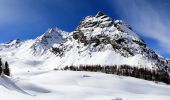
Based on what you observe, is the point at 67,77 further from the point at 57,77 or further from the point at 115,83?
the point at 115,83

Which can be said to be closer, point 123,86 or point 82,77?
point 123,86

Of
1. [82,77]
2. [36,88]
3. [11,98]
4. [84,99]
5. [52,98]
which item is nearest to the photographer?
[11,98]

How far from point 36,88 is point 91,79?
51.0 metres

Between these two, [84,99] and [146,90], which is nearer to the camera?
[84,99]

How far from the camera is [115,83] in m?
124

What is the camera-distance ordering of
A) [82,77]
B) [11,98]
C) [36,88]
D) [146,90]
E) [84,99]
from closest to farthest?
[11,98] < [84,99] < [36,88] < [146,90] < [82,77]

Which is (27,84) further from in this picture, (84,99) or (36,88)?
(84,99)

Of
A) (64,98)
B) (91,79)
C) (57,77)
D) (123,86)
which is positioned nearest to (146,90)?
(123,86)

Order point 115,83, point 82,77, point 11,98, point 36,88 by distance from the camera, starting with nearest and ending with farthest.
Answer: point 11,98 < point 36,88 < point 115,83 < point 82,77

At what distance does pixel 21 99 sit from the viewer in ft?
158

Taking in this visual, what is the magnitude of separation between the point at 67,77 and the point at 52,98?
66426mm

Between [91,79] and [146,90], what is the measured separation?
24029 millimetres

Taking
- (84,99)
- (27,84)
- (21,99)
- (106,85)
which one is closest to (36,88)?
(27,84)

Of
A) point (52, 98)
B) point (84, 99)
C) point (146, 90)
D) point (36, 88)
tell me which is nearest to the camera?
point (52, 98)
